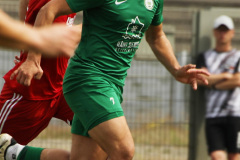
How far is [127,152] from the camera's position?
427cm

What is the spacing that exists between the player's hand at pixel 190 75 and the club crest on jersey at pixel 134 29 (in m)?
0.65

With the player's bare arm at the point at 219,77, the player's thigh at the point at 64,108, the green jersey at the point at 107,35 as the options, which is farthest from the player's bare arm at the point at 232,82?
the green jersey at the point at 107,35

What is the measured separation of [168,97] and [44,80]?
3.45 meters

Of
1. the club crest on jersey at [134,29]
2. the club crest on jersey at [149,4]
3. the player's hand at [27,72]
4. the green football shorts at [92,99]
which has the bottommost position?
the green football shorts at [92,99]

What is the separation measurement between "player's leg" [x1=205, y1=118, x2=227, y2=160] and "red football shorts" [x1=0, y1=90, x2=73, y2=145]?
2765mm

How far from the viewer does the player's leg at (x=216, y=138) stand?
7.27 metres

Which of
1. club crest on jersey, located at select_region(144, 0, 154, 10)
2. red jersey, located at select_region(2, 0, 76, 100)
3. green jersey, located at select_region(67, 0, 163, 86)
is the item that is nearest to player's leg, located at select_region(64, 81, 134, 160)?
green jersey, located at select_region(67, 0, 163, 86)

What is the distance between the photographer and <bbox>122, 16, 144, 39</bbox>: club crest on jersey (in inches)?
177

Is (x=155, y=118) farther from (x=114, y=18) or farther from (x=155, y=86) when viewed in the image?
(x=114, y=18)

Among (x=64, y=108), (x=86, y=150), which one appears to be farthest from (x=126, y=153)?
(x=64, y=108)

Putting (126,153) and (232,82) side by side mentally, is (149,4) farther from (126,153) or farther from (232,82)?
(232,82)

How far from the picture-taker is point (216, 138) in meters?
7.33

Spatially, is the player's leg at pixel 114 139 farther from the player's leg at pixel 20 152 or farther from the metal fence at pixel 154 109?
the metal fence at pixel 154 109

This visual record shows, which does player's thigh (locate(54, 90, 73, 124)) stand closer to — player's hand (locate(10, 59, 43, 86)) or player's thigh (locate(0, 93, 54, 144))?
player's thigh (locate(0, 93, 54, 144))
